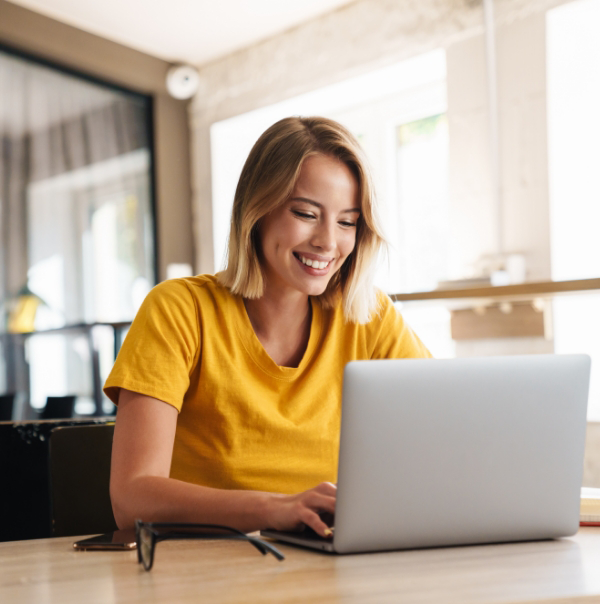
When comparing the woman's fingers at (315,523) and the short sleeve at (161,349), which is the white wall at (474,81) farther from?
the woman's fingers at (315,523)

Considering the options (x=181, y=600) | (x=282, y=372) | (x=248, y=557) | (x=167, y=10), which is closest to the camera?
(x=181, y=600)

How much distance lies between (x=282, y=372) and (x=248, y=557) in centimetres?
54

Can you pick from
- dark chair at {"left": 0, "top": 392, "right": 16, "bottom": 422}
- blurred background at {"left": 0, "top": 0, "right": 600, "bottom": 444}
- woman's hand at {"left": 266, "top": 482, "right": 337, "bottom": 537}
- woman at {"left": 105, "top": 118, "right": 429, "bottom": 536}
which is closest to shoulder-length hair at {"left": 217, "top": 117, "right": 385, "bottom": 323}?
woman at {"left": 105, "top": 118, "right": 429, "bottom": 536}

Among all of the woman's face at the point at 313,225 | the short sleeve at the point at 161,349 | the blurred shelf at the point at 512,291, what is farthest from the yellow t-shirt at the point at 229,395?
the blurred shelf at the point at 512,291

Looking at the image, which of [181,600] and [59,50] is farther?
[59,50]

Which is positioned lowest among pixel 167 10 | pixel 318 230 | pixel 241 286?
pixel 241 286

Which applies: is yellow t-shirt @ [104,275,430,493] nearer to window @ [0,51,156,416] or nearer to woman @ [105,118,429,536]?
woman @ [105,118,429,536]

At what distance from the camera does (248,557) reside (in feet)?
2.79

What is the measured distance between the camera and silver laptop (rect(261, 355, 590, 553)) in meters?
0.83

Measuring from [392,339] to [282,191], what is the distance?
378 mm

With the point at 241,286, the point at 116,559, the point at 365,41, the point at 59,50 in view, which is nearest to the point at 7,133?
the point at 59,50

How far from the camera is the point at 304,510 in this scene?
89 centimetres

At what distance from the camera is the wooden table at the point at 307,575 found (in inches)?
27.3

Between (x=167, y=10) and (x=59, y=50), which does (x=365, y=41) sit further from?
(x=59, y=50)
